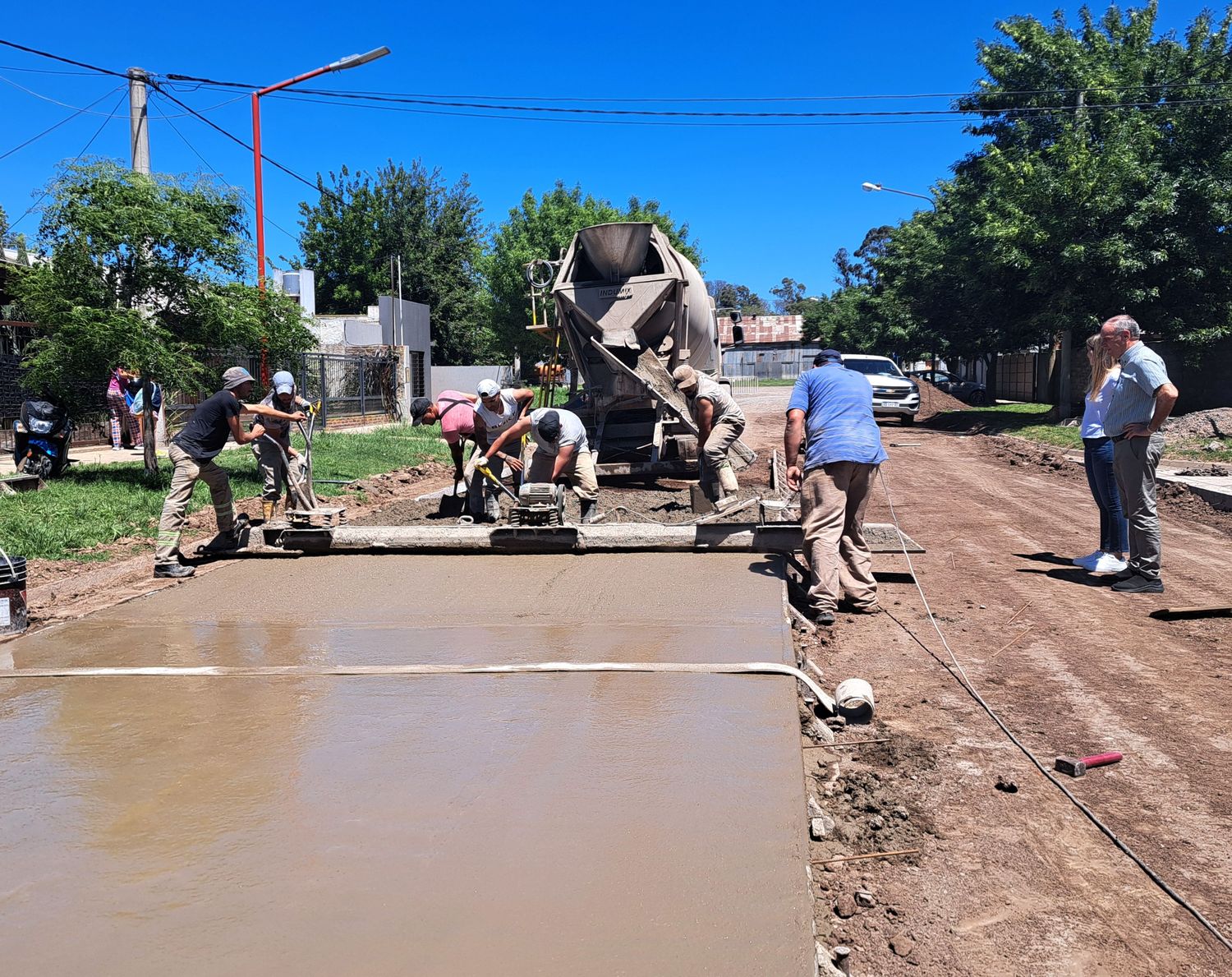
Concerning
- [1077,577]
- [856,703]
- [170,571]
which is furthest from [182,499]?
[1077,577]

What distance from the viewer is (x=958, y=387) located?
3397 centimetres

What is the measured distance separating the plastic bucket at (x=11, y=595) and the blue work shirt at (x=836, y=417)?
14.9 ft

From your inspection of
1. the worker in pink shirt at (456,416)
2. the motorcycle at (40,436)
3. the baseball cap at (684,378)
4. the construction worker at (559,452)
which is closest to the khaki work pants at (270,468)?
the worker in pink shirt at (456,416)

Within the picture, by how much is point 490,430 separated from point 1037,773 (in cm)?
621

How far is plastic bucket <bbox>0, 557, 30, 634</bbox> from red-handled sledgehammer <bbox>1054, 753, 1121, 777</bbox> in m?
5.26

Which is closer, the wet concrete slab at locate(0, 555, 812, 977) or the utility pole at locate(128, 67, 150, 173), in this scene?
the wet concrete slab at locate(0, 555, 812, 977)

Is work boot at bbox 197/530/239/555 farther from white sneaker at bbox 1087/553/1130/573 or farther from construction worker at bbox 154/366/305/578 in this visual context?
white sneaker at bbox 1087/553/1130/573

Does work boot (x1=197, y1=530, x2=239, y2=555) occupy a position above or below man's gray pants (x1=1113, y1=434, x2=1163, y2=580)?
below

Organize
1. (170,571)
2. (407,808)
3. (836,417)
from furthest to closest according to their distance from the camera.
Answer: (170,571) → (836,417) → (407,808)

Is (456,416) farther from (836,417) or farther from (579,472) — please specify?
(836,417)

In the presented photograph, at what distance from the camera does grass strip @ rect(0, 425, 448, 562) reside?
329 inches

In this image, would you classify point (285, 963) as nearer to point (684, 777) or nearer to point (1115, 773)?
point (684, 777)

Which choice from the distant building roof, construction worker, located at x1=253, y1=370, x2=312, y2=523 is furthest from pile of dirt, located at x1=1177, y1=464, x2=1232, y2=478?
the distant building roof

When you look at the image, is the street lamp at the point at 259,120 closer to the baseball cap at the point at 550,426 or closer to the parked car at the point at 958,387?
the baseball cap at the point at 550,426
